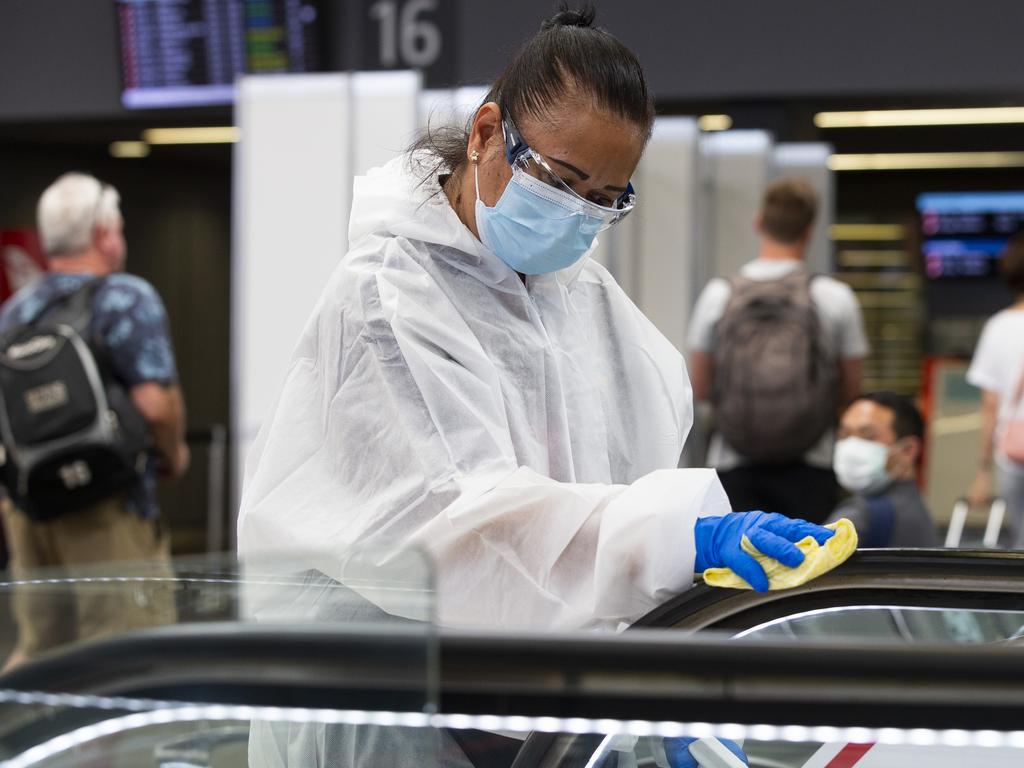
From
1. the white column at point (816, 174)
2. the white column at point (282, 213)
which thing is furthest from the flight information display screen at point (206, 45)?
the white column at point (816, 174)

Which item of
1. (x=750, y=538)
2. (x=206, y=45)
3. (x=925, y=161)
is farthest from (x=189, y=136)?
(x=750, y=538)

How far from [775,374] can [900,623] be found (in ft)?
6.82

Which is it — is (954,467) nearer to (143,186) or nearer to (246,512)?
(143,186)

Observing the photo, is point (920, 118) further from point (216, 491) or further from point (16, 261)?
point (16, 261)

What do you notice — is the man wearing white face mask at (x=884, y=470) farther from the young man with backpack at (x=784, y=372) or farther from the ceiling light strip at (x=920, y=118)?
the ceiling light strip at (x=920, y=118)

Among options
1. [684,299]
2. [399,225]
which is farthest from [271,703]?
[684,299]

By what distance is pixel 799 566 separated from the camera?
1.37 metres

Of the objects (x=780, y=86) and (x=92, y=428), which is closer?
(x=92, y=428)

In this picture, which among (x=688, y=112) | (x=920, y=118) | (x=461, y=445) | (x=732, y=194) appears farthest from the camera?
(x=920, y=118)

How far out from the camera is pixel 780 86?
5.91 metres

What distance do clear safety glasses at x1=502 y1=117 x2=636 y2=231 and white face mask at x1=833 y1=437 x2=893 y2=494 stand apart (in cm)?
209

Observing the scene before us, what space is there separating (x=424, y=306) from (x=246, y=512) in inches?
11.9

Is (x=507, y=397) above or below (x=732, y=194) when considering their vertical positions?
above

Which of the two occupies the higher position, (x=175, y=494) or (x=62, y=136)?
(x=62, y=136)
